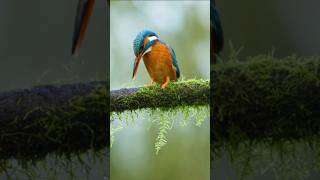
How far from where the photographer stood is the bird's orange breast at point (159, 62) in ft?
7.42

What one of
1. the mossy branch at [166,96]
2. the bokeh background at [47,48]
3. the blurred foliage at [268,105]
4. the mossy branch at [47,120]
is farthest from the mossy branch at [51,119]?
the blurred foliage at [268,105]

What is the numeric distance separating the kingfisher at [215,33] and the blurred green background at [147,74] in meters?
0.03

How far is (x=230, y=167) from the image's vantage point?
6.64ft

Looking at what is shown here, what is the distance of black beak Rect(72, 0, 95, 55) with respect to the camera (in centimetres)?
225

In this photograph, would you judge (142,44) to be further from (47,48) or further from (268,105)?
(268,105)

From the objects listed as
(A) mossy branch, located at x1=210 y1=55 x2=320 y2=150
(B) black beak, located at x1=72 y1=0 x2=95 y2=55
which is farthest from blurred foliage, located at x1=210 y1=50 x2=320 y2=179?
(B) black beak, located at x1=72 y1=0 x2=95 y2=55

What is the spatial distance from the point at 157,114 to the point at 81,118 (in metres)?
0.45

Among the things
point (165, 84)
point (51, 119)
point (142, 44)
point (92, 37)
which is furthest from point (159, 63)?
point (51, 119)

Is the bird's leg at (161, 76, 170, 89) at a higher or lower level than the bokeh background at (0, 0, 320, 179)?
lower

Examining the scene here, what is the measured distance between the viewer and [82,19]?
228 centimetres

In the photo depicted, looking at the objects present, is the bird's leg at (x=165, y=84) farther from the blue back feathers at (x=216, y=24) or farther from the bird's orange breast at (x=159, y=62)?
the blue back feathers at (x=216, y=24)

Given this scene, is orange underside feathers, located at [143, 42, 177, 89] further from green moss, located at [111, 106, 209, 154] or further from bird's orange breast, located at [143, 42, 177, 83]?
green moss, located at [111, 106, 209, 154]

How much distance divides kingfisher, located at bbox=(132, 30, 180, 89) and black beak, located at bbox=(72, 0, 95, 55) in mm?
293

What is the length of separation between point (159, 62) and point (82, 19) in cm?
45
